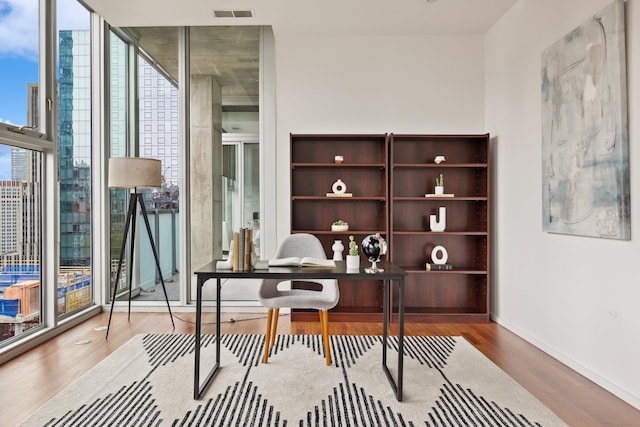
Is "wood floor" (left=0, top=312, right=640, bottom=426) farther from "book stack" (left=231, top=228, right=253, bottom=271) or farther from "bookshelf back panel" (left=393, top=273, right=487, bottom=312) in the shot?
"book stack" (left=231, top=228, right=253, bottom=271)

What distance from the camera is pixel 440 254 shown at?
4191 mm

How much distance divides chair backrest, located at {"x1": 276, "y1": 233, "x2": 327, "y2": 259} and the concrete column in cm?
150

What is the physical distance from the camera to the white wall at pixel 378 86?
4297 mm

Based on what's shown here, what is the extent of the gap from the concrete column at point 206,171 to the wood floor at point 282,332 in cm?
87

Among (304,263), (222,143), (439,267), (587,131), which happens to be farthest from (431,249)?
(222,143)

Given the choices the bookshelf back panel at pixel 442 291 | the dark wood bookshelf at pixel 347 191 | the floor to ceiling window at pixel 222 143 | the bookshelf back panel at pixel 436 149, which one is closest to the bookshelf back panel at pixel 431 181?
the bookshelf back panel at pixel 436 149

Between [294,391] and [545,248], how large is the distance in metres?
2.24

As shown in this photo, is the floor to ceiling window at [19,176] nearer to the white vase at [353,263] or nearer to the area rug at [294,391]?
the area rug at [294,391]

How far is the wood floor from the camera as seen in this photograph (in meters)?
2.23

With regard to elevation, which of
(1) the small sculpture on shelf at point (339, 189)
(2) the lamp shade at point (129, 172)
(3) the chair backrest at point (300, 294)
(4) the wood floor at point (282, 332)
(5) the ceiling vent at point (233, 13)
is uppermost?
(5) the ceiling vent at point (233, 13)

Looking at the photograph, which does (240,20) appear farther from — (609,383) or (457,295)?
(609,383)

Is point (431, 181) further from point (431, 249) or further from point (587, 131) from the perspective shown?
point (587, 131)

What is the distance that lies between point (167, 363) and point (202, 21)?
317cm

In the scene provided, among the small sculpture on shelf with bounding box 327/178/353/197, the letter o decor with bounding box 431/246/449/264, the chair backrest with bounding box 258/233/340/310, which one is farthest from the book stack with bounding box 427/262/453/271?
the chair backrest with bounding box 258/233/340/310
